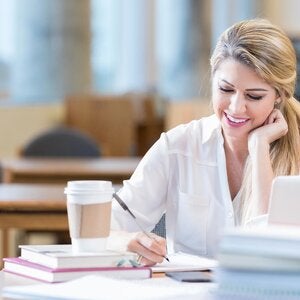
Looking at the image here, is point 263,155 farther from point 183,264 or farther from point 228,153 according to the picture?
point 183,264

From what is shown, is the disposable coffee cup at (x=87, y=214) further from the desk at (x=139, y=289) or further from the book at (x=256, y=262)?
the book at (x=256, y=262)

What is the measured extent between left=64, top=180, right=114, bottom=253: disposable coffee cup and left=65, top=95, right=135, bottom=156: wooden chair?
6.12m

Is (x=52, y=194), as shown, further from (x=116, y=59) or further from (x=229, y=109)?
(x=116, y=59)

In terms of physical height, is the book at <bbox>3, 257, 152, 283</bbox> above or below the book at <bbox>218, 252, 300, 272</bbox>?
below

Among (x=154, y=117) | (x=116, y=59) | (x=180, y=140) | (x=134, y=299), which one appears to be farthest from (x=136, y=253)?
(x=116, y=59)

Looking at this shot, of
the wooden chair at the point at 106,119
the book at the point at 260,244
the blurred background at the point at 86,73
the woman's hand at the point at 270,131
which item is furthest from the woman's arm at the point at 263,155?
the wooden chair at the point at 106,119

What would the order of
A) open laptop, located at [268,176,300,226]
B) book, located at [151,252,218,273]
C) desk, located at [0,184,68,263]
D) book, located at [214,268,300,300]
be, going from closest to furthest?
book, located at [214,268,300,300], open laptop, located at [268,176,300,226], book, located at [151,252,218,273], desk, located at [0,184,68,263]

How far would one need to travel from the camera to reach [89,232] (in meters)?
2.03

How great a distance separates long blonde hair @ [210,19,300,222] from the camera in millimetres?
2535

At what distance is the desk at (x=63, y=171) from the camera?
512 cm

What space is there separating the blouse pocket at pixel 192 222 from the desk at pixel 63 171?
241 centimetres

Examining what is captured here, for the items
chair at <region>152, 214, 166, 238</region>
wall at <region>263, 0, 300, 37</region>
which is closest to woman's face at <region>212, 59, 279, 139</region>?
chair at <region>152, 214, 166, 238</region>

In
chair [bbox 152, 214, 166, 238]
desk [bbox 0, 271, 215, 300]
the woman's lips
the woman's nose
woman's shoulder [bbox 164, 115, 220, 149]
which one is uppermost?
the woman's nose

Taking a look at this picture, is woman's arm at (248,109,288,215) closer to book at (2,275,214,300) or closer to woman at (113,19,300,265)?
woman at (113,19,300,265)
